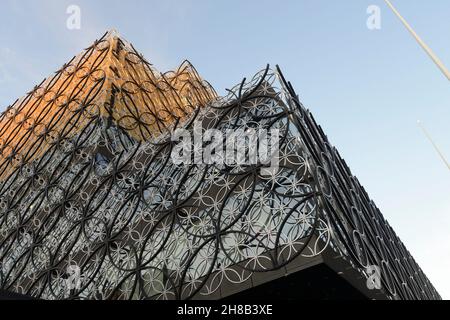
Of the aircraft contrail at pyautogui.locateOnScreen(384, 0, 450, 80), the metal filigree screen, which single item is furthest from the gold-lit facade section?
the aircraft contrail at pyautogui.locateOnScreen(384, 0, 450, 80)

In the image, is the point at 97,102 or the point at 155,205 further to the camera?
the point at 97,102

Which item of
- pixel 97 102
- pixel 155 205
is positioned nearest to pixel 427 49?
pixel 155 205

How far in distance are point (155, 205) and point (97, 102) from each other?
1130cm

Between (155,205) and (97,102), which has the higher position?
(97,102)

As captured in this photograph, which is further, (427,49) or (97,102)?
(97,102)

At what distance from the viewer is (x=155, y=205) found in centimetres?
1828

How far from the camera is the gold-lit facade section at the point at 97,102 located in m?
27.3

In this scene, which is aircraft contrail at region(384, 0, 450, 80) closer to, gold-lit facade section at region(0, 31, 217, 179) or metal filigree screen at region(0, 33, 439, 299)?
metal filigree screen at region(0, 33, 439, 299)

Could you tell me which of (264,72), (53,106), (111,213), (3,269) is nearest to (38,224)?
(3,269)

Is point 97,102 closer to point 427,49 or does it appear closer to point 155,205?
point 155,205

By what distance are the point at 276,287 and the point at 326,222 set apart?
2.58 meters

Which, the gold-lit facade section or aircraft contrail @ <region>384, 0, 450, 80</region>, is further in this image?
the gold-lit facade section

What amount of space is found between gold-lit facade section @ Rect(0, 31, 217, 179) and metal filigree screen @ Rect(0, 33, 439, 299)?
0.14m

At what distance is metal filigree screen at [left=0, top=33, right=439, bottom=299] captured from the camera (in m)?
14.5
